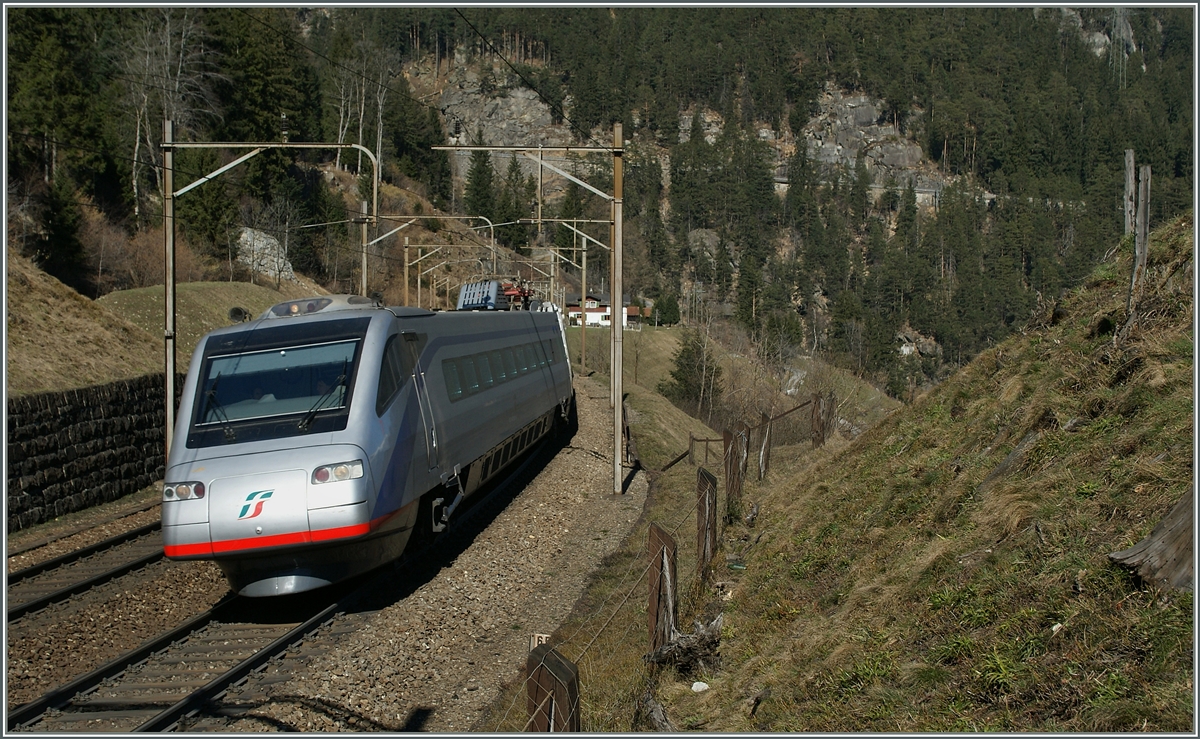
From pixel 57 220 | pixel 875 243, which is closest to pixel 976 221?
pixel 875 243

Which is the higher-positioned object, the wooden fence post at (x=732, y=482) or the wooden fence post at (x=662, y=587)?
the wooden fence post at (x=662, y=587)

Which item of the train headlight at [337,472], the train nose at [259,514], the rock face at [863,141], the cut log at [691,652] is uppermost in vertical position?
the rock face at [863,141]

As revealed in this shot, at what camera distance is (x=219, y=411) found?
9.50 m

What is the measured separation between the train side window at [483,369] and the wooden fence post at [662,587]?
716cm

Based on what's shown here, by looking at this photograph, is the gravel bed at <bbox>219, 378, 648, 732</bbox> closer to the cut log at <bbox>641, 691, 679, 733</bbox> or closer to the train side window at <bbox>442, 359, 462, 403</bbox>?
the cut log at <bbox>641, 691, 679, 733</bbox>

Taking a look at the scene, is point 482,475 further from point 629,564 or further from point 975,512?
point 975,512

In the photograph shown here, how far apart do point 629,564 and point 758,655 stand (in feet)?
16.8

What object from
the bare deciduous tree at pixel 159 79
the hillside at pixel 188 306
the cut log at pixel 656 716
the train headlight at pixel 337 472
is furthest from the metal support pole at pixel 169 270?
the bare deciduous tree at pixel 159 79

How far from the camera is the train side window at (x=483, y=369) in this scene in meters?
14.0

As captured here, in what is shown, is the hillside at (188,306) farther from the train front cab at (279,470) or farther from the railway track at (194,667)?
the railway track at (194,667)

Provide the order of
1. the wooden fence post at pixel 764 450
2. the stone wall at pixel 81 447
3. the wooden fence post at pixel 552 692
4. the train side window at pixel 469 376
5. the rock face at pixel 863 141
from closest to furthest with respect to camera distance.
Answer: the wooden fence post at pixel 552 692
the train side window at pixel 469 376
the stone wall at pixel 81 447
the wooden fence post at pixel 764 450
the rock face at pixel 863 141

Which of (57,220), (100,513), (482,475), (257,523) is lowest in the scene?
(100,513)

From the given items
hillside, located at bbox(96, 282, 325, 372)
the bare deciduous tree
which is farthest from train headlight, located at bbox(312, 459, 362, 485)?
the bare deciduous tree

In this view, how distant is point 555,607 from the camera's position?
10469 mm
